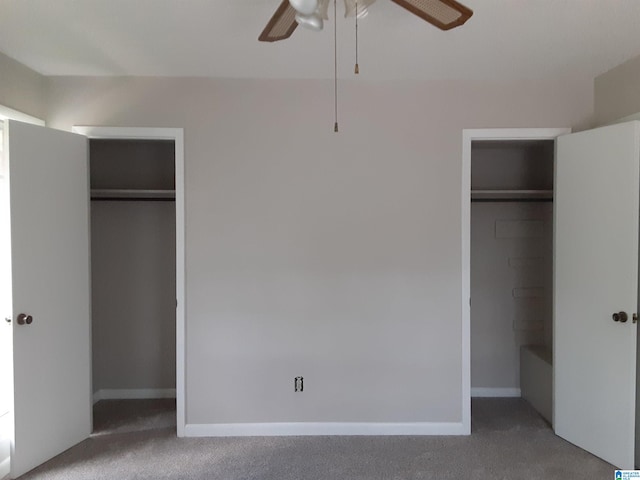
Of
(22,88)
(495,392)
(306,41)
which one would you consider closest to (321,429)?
(495,392)

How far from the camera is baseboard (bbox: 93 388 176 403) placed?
3553mm

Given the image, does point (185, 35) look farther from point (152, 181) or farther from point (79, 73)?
point (152, 181)

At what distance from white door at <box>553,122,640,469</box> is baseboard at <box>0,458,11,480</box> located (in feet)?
11.7

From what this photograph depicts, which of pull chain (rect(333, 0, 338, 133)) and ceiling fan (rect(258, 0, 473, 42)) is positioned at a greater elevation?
pull chain (rect(333, 0, 338, 133))

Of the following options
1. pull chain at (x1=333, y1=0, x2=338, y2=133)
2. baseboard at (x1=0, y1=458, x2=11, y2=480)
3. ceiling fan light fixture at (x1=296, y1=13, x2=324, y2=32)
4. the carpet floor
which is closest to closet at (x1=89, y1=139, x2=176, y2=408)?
the carpet floor

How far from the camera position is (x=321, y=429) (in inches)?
113

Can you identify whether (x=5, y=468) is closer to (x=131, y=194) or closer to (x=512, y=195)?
(x=131, y=194)

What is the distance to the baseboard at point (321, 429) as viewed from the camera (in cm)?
287

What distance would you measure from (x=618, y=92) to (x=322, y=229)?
2.19 metres

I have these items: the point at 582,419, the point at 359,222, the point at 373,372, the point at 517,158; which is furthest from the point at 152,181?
the point at 582,419

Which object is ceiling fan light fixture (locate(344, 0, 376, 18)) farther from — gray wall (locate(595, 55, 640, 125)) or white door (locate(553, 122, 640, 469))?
gray wall (locate(595, 55, 640, 125))

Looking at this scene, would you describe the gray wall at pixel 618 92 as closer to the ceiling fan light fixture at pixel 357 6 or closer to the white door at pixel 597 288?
the white door at pixel 597 288

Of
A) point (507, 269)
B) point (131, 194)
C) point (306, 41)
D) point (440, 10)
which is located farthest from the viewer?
point (507, 269)

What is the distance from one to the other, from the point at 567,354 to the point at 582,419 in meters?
0.42
